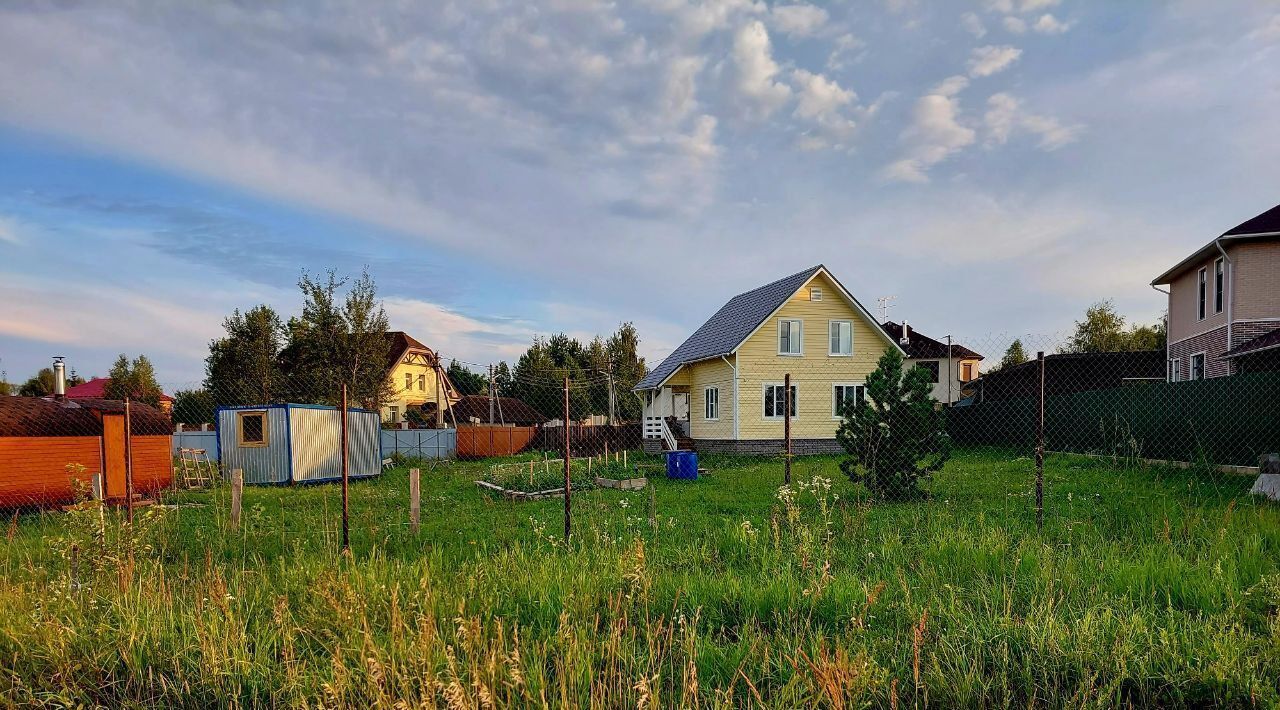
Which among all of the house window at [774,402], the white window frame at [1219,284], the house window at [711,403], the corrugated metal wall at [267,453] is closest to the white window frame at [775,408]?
the house window at [774,402]

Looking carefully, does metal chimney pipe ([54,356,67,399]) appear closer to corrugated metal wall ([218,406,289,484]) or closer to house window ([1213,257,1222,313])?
corrugated metal wall ([218,406,289,484])

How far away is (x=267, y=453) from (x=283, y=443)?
0.56 m

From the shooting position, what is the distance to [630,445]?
29547 millimetres

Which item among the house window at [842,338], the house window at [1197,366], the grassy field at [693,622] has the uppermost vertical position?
the house window at [842,338]

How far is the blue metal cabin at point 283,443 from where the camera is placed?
1817 cm

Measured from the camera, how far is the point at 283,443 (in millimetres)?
18156

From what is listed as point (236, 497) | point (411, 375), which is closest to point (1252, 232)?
point (236, 497)

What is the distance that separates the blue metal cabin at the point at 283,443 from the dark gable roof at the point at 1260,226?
24695 mm

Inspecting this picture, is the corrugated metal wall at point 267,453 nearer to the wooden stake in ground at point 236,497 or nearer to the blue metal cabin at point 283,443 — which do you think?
the blue metal cabin at point 283,443

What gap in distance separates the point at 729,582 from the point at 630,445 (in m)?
25.0

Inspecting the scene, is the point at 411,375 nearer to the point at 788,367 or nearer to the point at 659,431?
the point at 659,431

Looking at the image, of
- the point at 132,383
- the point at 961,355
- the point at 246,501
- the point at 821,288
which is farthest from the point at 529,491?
the point at 132,383

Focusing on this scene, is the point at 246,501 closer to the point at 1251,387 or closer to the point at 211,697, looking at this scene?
the point at 211,697

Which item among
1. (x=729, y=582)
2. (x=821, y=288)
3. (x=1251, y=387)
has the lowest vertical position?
(x=729, y=582)
